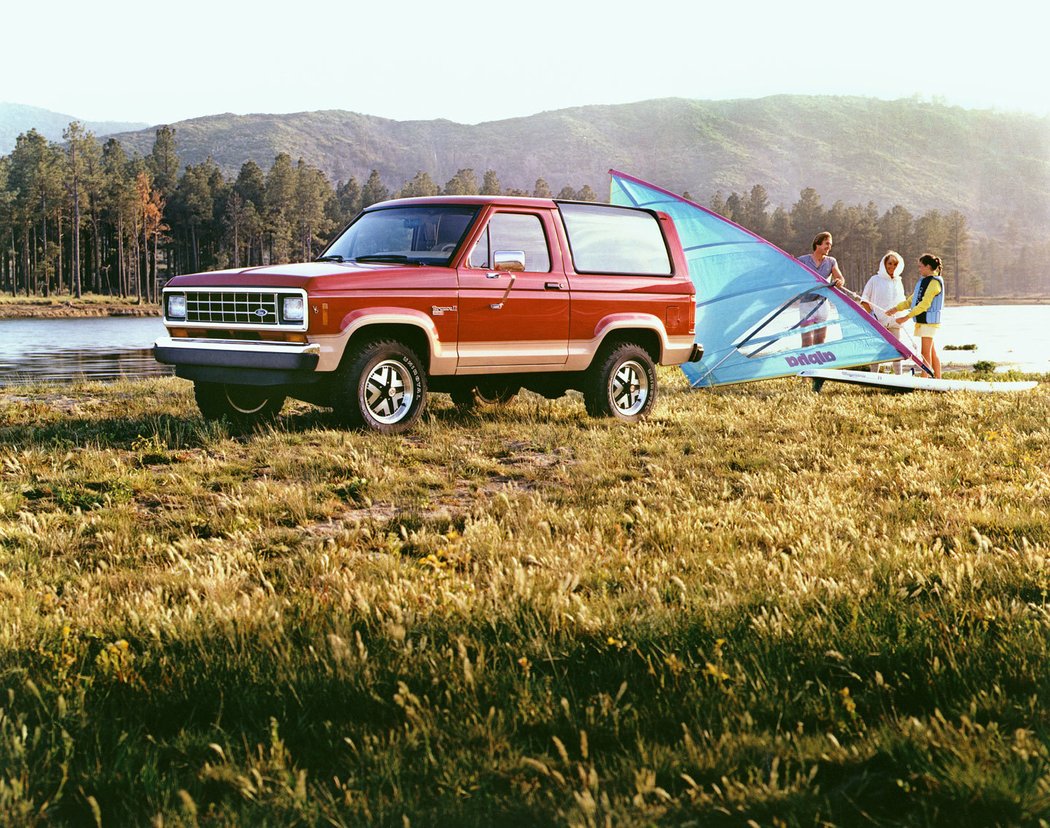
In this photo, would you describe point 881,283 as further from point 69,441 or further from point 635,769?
point 635,769

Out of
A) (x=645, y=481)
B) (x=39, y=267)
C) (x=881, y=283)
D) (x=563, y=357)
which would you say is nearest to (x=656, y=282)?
(x=563, y=357)

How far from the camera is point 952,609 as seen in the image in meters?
4.24

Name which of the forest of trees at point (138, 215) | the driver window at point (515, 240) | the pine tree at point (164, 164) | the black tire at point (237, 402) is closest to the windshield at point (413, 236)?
the driver window at point (515, 240)

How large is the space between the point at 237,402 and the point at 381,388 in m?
2.07

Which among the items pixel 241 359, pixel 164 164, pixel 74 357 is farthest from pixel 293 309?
pixel 164 164

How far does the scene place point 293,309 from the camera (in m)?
9.70

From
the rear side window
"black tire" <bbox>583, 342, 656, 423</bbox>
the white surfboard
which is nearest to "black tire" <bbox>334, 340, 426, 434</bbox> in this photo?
"black tire" <bbox>583, 342, 656, 423</bbox>

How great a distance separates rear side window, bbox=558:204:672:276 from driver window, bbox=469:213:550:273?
0.42 metres

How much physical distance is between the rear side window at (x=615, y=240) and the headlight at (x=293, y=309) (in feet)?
10.9

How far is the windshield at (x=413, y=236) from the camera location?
35.5 feet

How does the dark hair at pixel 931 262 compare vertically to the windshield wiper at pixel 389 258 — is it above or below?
above

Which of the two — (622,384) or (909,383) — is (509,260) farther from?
(909,383)

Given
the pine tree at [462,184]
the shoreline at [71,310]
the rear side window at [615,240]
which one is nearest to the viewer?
the rear side window at [615,240]

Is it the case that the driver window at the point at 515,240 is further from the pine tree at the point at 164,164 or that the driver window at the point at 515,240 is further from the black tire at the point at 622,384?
the pine tree at the point at 164,164
